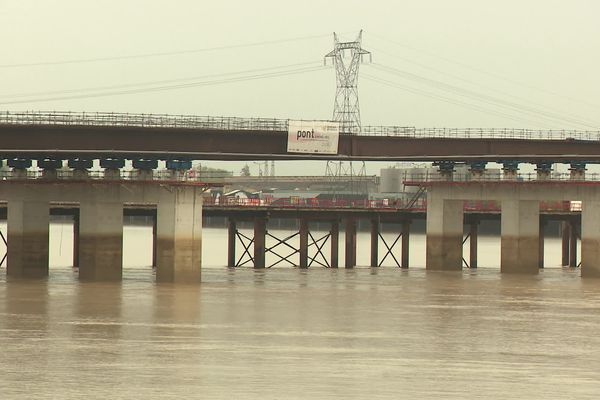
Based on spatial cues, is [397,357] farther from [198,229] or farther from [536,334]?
[198,229]

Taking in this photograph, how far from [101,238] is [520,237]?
30.8m

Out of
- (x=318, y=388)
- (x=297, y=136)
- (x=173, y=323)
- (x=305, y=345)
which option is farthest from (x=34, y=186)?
(x=318, y=388)

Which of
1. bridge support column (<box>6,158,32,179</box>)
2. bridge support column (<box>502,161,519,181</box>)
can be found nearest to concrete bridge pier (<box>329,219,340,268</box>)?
bridge support column (<box>502,161,519,181</box>)

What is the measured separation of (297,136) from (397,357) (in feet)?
145

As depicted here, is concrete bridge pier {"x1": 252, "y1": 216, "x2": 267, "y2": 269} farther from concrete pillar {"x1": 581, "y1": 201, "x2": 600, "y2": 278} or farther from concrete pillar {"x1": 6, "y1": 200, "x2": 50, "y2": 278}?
concrete pillar {"x1": 581, "y1": 201, "x2": 600, "y2": 278}

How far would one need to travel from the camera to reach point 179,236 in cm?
8094

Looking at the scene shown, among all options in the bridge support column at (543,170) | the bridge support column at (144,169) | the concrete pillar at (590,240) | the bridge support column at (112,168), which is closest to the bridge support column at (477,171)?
the bridge support column at (543,170)

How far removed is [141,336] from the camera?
1970 inches

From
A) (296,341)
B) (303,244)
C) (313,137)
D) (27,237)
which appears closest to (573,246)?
(303,244)

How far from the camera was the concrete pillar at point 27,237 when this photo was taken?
279ft

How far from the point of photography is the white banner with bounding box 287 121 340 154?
3477 inches

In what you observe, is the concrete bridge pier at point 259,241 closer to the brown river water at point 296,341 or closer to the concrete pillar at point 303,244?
the concrete pillar at point 303,244

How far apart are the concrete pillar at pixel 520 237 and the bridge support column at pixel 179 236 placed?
1011 inches

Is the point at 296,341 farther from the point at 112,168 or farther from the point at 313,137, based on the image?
the point at 313,137
